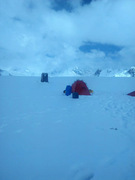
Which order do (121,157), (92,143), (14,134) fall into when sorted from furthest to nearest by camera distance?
1. (14,134)
2. (92,143)
3. (121,157)

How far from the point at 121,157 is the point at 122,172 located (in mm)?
472

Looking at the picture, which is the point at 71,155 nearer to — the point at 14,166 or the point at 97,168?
the point at 97,168

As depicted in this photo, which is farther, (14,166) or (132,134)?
(132,134)

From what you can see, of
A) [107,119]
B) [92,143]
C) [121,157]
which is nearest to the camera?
[121,157]

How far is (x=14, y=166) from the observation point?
9.62 feet

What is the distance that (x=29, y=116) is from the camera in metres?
6.01

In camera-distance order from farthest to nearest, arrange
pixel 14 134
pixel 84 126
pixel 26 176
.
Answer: pixel 84 126 → pixel 14 134 → pixel 26 176

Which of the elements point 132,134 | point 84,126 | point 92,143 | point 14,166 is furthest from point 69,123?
point 14,166

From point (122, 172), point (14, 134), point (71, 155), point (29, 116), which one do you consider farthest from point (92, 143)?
point (29, 116)

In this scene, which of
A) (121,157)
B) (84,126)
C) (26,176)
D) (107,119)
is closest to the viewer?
(26,176)

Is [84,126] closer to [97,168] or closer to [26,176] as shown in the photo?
[97,168]

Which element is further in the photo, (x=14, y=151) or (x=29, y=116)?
(x=29, y=116)

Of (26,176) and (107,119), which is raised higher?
(107,119)

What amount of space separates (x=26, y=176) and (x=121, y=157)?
231 centimetres
